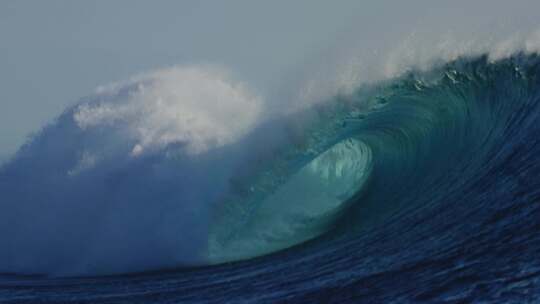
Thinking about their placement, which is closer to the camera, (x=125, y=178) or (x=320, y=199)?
(x=125, y=178)

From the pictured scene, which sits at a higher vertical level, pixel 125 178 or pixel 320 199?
pixel 125 178

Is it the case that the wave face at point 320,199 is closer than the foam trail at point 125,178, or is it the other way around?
the wave face at point 320,199

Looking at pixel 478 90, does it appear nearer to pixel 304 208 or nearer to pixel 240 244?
pixel 304 208

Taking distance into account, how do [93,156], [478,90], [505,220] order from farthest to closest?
[93,156], [478,90], [505,220]

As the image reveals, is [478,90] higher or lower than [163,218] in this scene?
higher

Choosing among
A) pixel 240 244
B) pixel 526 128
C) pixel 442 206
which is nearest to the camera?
pixel 442 206

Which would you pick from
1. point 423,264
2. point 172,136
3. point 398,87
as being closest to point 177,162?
point 172,136

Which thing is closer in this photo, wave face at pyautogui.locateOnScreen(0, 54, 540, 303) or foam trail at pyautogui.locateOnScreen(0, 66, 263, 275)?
wave face at pyautogui.locateOnScreen(0, 54, 540, 303)

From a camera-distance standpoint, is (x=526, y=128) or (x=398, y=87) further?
(x=398, y=87)
